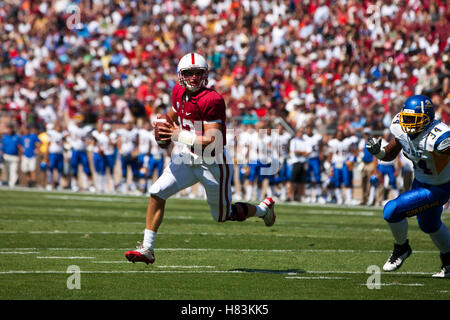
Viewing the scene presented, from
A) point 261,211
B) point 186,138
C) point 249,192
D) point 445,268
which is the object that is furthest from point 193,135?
point 249,192

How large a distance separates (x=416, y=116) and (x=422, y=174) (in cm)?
52

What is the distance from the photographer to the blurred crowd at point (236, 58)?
18.7 m

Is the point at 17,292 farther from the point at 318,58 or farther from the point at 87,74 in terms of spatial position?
the point at 87,74

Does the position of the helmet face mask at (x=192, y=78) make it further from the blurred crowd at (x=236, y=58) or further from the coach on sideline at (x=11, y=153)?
the coach on sideline at (x=11, y=153)

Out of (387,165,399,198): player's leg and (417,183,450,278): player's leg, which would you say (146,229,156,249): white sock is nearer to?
(417,183,450,278): player's leg

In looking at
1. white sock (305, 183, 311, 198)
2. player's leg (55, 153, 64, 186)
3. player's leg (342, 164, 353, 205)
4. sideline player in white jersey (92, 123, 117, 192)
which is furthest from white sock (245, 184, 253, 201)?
player's leg (55, 153, 64, 186)

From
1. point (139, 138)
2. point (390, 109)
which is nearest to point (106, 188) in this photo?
point (139, 138)

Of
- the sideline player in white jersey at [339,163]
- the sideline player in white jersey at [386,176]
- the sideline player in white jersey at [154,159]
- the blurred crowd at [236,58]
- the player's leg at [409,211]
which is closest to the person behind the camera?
the player's leg at [409,211]

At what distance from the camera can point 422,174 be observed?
705 centimetres

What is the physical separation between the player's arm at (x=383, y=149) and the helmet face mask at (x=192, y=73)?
4.92 feet

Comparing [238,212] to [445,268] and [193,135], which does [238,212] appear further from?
[445,268]

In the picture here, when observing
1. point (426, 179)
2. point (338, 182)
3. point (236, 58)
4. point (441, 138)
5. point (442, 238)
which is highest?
point (236, 58)

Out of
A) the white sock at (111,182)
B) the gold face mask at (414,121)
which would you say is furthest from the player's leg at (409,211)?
the white sock at (111,182)

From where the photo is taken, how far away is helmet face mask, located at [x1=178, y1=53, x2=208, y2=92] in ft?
23.1
